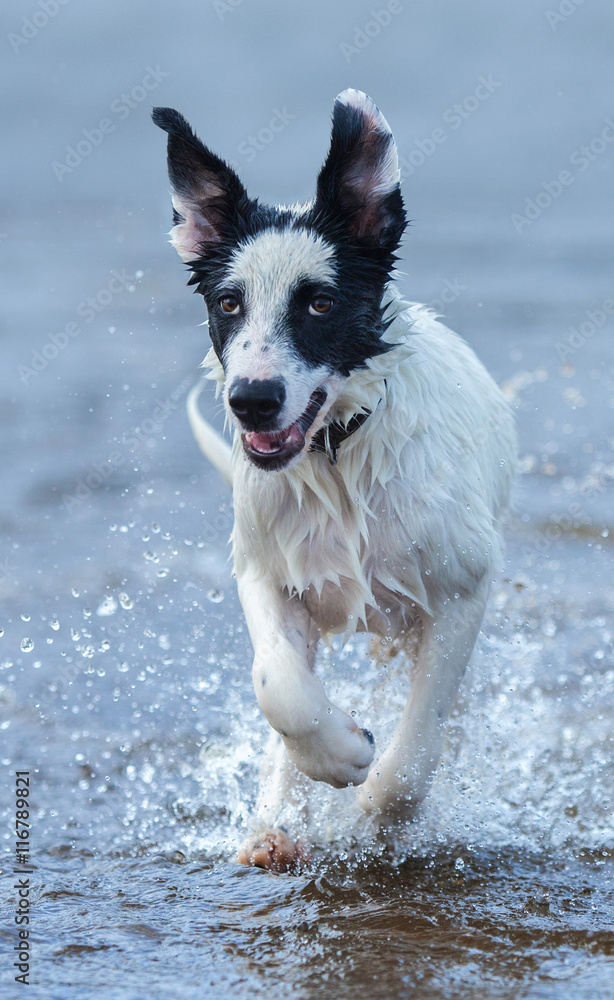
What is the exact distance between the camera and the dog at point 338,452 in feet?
11.9

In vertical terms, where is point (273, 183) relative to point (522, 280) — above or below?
above

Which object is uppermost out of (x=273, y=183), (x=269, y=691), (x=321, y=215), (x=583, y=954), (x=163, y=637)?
(x=273, y=183)

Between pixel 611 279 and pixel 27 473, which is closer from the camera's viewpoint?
pixel 27 473

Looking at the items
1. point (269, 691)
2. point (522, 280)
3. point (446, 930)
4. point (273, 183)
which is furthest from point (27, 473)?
point (273, 183)

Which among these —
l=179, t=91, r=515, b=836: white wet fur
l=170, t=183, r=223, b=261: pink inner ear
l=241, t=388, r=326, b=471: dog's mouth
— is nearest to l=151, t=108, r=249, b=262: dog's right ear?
l=170, t=183, r=223, b=261: pink inner ear

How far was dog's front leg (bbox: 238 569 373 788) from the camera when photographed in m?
3.67

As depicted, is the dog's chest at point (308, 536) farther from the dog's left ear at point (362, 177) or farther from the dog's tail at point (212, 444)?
the dog's tail at point (212, 444)

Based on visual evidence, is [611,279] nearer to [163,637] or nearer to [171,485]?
[171,485]

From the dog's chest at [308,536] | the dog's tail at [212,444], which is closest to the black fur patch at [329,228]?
the dog's chest at [308,536]

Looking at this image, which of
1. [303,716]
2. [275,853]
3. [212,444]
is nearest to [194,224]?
[212,444]

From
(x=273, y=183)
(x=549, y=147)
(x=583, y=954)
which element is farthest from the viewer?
(x=549, y=147)

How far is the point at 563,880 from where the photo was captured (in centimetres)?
383

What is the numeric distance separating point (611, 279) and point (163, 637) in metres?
9.14

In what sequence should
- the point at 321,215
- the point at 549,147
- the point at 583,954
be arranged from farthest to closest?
the point at 549,147
the point at 321,215
the point at 583,954
